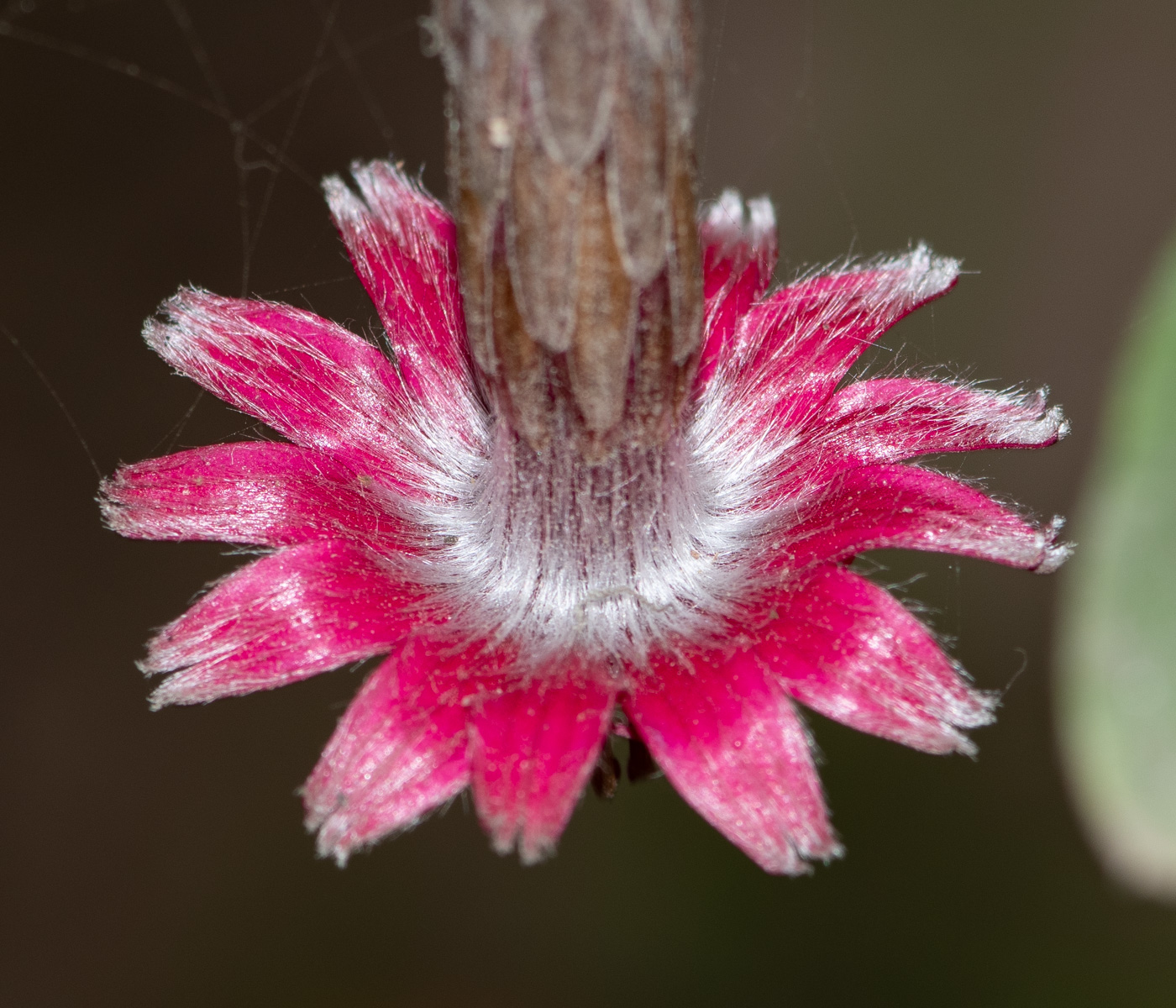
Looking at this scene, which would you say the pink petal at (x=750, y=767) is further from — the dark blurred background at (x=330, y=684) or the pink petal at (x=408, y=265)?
the dark blurred background at (x=330, y=684)

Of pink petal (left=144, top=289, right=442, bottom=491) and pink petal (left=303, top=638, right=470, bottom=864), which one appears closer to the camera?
pink petal (left=303, top=638, right=470, bottom=864)

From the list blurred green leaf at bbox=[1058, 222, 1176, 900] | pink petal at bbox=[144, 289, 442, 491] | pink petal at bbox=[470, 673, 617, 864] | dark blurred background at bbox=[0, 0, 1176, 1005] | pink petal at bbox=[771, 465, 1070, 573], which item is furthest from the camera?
dark blurred background at bbox=[0, 0, 1176, 1005]

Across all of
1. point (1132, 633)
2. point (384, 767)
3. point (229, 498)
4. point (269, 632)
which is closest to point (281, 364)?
point (229, 498)

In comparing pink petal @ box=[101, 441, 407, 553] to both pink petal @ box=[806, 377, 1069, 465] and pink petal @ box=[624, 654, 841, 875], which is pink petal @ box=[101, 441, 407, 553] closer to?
pink petal @ box=[624, 654, 841, 875]

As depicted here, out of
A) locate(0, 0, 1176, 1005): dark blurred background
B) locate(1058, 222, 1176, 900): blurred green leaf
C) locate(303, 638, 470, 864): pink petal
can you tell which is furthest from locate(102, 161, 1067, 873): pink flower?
locate(0, 0, 1176, 1005): dark blurred background

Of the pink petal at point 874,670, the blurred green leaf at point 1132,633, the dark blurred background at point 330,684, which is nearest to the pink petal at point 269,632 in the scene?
the pink petal at point 874,670

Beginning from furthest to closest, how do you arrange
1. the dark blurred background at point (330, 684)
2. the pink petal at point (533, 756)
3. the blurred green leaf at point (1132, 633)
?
the dark blurred background at point (330, 684)
the pink petal at point (533, 756)
the blurred green leaf at point (1132, 633)

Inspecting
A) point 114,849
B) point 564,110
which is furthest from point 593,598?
point 114,849
